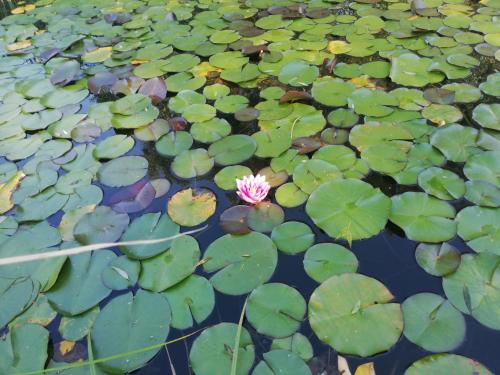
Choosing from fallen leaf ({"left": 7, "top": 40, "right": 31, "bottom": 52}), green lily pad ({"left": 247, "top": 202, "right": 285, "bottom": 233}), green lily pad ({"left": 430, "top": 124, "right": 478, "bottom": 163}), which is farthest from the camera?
fallen leaf ({"left": 7, "top": 40, "right": 31, "bottom": 52})

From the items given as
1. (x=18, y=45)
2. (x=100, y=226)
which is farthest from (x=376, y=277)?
(x=18, y=45)

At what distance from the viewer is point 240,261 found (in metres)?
1.80

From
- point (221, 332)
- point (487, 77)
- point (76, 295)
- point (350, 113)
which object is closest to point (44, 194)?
point (76, 295)

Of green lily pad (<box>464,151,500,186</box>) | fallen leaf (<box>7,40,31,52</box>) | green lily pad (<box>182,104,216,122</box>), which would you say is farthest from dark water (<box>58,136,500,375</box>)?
fallen leaf (<box>7,40,31,52</box>)

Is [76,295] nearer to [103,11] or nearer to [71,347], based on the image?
[71,347]

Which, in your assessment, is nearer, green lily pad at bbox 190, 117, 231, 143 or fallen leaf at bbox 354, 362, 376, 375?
fallen leaf at bbox 354, 362, 376, 375

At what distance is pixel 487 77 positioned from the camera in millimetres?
2826

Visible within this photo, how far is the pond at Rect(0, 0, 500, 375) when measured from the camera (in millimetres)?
1529

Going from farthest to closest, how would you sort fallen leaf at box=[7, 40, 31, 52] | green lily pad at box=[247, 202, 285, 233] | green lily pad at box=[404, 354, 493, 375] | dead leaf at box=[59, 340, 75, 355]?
fallen leaf at box=[7, 40, 31, 52]
green lily pad at box=[247, 202, 285, 233]
dead leaf at box=[59, 340, 75, 355]
green lily pad at box=[404, 354, 493, 375]

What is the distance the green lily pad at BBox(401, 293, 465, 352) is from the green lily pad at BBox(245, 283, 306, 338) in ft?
1.37

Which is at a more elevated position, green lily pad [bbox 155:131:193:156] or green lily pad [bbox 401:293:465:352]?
green lily pad [bbox 155:131:193:156]

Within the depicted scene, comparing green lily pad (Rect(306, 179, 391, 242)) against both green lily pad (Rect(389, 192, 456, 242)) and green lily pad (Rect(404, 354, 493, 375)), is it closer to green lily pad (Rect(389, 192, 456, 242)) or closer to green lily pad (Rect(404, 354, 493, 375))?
green lily pad (Rect(389, 192, 456, 242))

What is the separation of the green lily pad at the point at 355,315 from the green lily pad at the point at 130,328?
63cm

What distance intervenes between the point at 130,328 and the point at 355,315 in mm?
914
